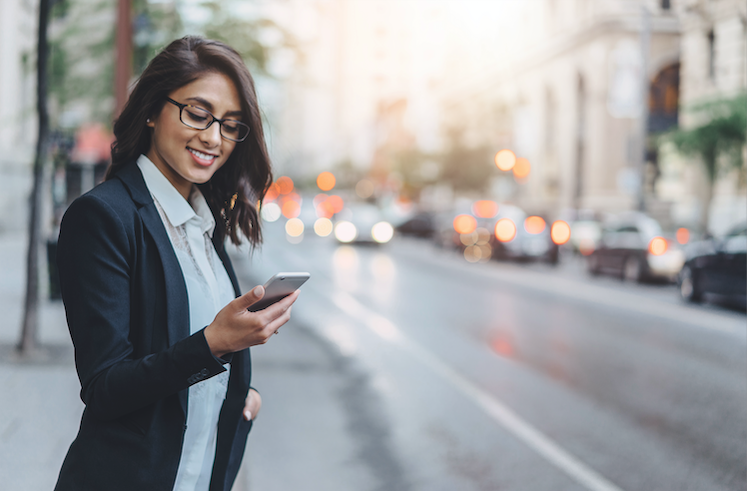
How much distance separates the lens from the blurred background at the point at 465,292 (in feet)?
17.3

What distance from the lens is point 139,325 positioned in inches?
67.2

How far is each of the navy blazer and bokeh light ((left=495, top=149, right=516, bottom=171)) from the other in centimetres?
2682

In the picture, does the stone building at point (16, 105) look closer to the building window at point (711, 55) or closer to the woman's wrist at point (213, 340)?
the woman's wrist at point (213, 340)

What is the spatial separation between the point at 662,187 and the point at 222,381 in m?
33.4

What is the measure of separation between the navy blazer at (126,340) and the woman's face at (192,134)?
14 centimetres

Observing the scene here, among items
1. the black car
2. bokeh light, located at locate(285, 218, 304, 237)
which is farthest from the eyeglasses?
bokeh light, located at locate(285, 218, 304, 237)

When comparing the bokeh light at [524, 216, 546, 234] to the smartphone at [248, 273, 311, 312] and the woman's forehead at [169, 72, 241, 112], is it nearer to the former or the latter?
the woman's forehead at [169, 72, 241, 112]

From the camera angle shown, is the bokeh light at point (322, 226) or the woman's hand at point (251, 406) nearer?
the woman's hand at point (251, 406)

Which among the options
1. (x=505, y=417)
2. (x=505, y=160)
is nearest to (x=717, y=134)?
(x=505, y=160)

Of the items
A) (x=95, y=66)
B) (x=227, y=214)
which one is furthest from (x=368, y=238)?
(x=227, y=214)

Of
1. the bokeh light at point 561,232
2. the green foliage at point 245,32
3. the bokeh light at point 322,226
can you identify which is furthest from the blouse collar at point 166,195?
the bokeh light at point 322,226

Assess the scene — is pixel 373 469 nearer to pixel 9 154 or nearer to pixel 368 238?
pixel 9 154

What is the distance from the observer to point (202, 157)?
6.46 feet

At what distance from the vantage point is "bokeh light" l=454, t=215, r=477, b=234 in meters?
26.3
